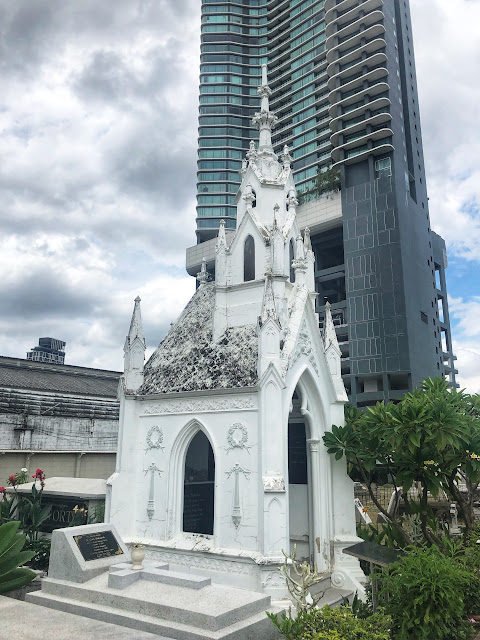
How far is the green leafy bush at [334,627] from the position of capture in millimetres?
7734

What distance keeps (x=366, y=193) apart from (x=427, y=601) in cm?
6386

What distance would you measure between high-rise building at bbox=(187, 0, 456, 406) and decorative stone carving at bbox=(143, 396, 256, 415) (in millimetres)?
48317

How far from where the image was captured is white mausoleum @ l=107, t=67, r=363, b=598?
1425cm

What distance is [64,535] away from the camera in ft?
43.2

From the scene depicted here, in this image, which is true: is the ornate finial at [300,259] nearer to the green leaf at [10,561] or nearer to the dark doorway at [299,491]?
the dark doorway at [299,491]

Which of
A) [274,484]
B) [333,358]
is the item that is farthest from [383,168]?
[274,484]

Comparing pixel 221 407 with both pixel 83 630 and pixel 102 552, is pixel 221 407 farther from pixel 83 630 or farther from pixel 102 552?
pixel 83 630

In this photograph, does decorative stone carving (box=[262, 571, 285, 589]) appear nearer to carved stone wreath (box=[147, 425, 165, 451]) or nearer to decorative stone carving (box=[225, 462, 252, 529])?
decorative stone carving (box=[225, 462, 252, 529])

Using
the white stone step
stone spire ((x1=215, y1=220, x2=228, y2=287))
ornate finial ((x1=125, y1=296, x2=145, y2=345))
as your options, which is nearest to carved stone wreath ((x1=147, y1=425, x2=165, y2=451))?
ornate finial ((x1=125, y1=296, x2=145, y2=345))

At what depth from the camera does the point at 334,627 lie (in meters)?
8.07

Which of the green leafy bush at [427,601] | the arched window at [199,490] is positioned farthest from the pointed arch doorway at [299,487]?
the green leafy bush at [427,601]

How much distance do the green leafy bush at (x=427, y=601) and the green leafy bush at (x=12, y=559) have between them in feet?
27.8

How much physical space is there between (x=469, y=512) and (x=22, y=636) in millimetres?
11650

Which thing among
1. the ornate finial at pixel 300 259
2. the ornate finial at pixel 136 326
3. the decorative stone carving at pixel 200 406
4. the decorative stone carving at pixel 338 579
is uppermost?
the ornate finial at pixel 300 259
